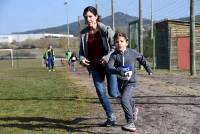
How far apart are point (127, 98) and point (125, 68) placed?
467mm

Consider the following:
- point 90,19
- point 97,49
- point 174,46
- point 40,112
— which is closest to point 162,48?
point 174,46

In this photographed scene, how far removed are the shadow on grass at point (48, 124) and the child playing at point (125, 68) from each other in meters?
0.73

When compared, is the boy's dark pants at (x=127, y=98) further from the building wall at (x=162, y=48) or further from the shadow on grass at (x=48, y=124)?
the building wall at (x=162, y=48)

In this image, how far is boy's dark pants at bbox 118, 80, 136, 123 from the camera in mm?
8828

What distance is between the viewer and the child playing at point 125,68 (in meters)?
8.85

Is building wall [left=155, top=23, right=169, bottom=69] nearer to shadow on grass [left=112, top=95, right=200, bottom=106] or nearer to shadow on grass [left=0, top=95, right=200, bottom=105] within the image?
shadow on grass [left=0, top=95, right=200, bottom=105]

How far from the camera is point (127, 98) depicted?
8891mm

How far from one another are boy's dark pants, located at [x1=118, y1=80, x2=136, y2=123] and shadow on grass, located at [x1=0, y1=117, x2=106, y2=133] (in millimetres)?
703

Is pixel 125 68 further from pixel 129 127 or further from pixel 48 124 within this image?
pixel 48 124

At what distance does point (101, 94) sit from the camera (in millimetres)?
9367

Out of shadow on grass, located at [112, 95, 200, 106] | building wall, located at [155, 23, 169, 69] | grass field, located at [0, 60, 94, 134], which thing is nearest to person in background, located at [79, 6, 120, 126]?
grass field, located at [0, 60, 94, 134]

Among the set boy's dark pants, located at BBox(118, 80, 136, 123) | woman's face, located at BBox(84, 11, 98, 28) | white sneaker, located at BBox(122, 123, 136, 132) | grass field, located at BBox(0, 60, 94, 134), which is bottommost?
grass field, located at BBox(0, 60, 94, 134)

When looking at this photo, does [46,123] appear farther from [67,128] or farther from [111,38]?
[111,38]

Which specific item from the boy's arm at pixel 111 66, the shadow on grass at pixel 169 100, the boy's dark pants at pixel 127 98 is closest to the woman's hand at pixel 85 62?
the boy's arm at pixel 111 66
